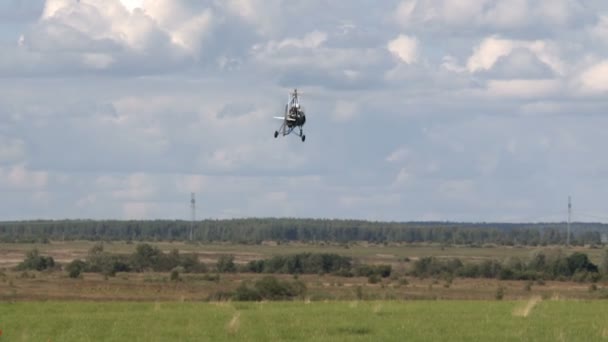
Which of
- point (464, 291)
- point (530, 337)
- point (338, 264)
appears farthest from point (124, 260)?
point (530, 337)

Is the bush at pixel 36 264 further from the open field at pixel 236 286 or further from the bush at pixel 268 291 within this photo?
the bush at pixel 268 291

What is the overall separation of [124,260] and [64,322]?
89.7 m

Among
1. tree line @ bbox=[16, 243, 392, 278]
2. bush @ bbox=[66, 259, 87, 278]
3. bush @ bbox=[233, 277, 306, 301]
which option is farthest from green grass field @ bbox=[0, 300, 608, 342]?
tree line @ bbox=[16, 243, 392, 278]

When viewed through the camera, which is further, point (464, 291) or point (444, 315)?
point (464, 291)

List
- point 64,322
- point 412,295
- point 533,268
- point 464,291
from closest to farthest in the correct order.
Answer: point 64,322, point 412,295, point 464,291, point 533,268

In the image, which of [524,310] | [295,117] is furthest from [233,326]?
[295,117]

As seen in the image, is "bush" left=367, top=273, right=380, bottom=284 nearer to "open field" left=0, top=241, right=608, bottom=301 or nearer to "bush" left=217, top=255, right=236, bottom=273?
"open field" left=0, top=241, right=608, bottom=301

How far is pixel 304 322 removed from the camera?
3841 centimetres

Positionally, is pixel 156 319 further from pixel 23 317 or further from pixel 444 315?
pixel 444 315

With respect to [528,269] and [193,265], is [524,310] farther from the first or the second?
[193,265]

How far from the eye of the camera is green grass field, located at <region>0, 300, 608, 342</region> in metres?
35.0

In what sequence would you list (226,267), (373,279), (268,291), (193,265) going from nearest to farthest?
1. (268,291)
2. (373,279)
3. (226,267)
4. (193,265)

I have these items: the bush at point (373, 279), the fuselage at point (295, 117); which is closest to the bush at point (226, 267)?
the bush at point (373, 279)

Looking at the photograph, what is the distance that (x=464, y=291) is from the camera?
88.1 metres
